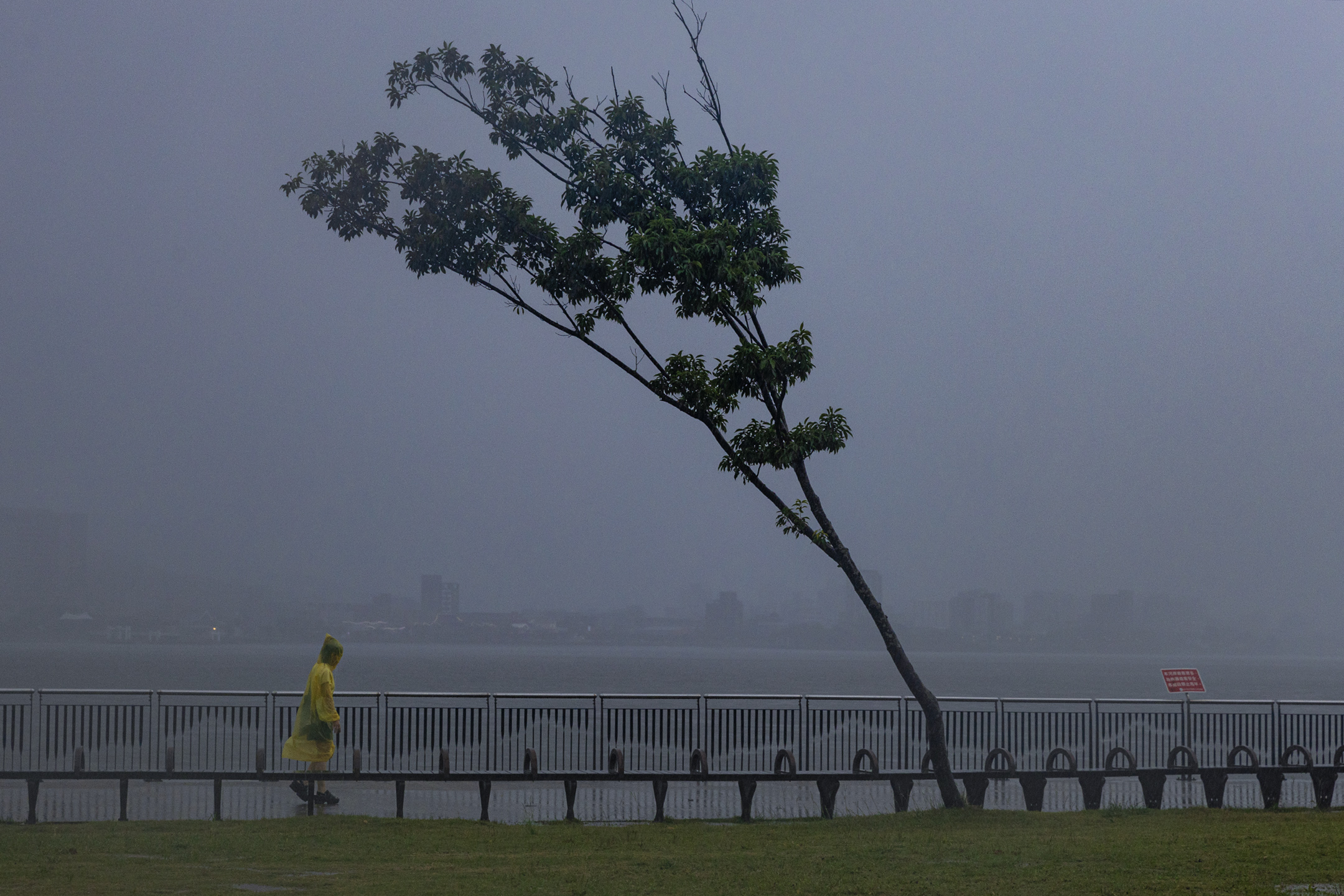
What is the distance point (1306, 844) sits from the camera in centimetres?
1069

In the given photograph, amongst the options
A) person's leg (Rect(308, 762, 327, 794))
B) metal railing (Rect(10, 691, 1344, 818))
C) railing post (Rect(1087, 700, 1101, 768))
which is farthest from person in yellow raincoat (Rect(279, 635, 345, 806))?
railing post (Rect(1087, 700, 1101, 768))

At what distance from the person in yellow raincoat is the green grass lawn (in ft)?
4.81

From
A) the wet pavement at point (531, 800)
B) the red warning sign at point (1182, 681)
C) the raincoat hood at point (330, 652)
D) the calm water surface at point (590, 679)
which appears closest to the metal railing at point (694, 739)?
the red warning sign at point (1182, 681)

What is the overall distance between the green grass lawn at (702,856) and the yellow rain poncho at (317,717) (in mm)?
1468

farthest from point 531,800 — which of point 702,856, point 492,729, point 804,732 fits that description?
point 702,856

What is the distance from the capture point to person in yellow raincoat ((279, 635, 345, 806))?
1395 cm

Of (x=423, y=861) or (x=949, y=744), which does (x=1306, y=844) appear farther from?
(x=949, y=744)

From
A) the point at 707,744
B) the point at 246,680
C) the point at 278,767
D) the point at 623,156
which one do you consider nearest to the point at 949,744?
the point at 707,744

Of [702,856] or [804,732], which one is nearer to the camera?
[702,856]

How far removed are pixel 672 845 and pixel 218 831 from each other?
4.38 m

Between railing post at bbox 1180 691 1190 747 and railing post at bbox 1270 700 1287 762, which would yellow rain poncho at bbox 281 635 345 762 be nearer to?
railing post at bbox 1180 691 1190 747

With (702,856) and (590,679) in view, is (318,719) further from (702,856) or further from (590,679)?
(590,679)

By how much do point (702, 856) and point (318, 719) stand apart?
558cm

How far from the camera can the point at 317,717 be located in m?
14.1
